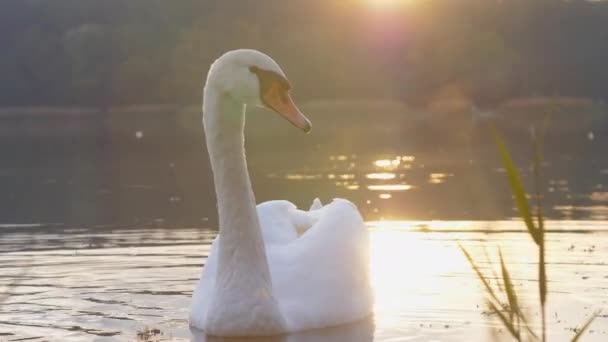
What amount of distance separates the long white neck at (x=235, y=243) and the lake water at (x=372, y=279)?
0.74 feet

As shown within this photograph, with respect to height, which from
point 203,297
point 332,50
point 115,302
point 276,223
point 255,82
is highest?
point 332,50

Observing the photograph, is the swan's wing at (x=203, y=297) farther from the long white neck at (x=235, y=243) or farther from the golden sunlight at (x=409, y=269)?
the golden sunlight at (x=409, y=269)

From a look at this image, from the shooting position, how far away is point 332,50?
256 feet

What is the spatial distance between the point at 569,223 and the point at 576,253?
2742mm

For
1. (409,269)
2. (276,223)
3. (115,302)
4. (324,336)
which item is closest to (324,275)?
(324,336)

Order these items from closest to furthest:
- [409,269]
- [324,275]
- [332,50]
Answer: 1. [324,275]
2. [409,269]
3. [332,50]

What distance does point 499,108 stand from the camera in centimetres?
7069

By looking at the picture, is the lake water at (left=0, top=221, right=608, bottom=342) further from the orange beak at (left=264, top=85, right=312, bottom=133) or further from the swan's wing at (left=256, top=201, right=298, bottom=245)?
the orange beak at (left=264, top=85, right=312, bottom=133)

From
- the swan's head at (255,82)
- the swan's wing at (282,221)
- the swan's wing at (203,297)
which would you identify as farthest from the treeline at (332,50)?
the swan's head at (255,82)

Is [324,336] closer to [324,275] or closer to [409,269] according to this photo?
[324,275]

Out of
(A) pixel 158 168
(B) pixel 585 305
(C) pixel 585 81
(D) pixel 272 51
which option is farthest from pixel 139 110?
(B) pixel 585 305

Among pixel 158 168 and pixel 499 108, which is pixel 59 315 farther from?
pixel 499 108

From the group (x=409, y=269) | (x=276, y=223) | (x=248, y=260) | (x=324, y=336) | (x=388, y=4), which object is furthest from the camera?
(x=388, y=4)

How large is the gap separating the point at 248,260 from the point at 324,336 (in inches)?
28.3
